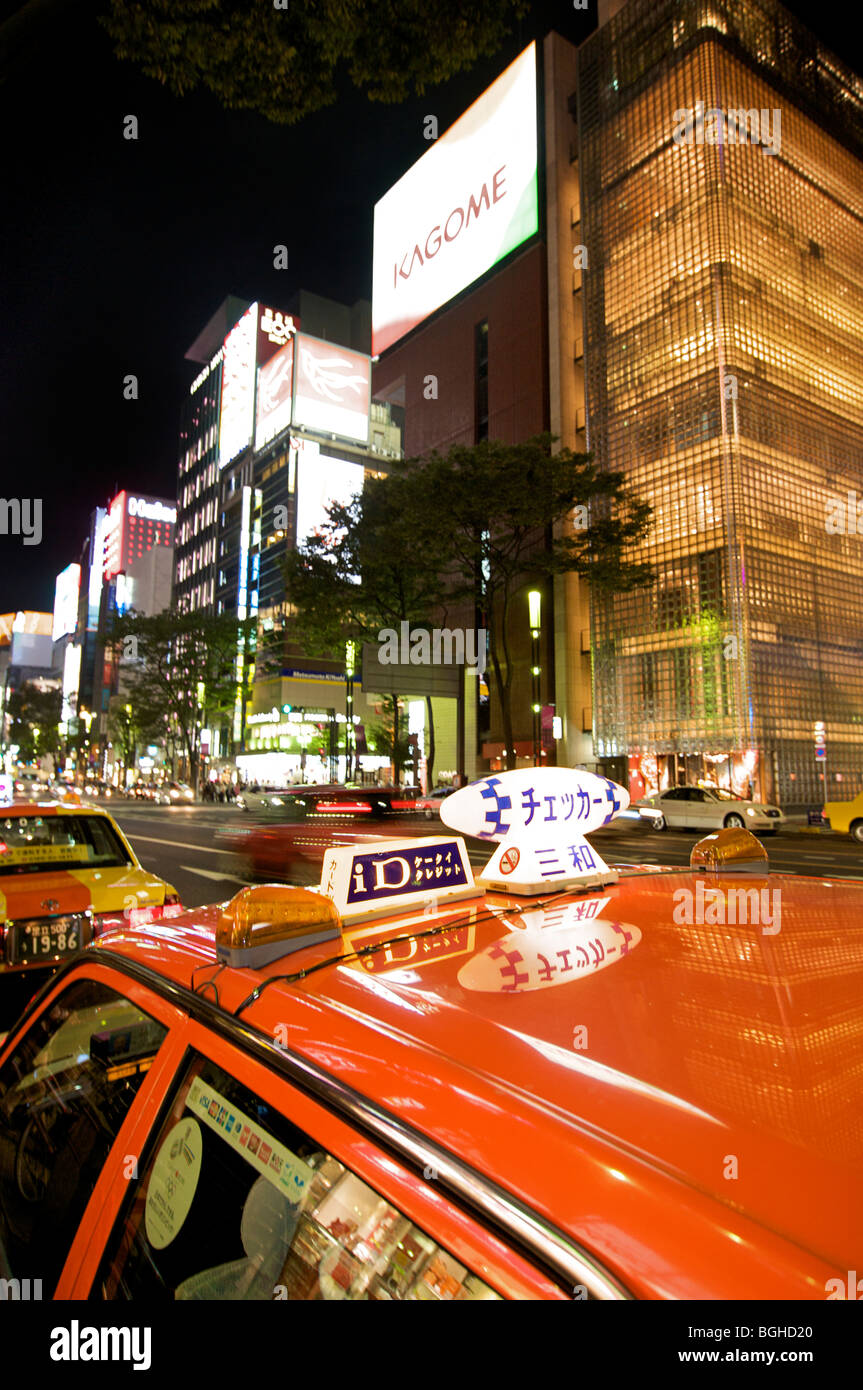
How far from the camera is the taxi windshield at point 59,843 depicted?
214 inches

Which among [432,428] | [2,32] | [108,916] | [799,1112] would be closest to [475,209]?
[432,428]

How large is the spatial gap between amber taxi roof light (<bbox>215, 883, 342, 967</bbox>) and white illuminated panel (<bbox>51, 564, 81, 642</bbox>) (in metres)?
157

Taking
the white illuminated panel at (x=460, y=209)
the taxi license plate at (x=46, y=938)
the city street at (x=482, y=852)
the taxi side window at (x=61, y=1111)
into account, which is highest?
the white illuminated panel at (x=460, y=209)

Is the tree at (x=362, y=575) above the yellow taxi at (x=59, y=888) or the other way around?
above

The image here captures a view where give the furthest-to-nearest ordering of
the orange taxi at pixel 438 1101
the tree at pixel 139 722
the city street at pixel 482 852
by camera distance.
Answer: the tree at pixel 139 722 < the city street at pixel 482 852 < the orange taxi at pixel 438 1101

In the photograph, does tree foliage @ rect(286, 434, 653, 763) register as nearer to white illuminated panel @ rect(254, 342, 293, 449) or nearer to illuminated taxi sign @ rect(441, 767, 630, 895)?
illuminated taxi sign @ rect(441, 767, 630, 895)

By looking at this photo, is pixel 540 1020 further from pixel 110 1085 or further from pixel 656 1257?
pixel 110 1085

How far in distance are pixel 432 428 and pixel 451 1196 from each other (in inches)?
1838

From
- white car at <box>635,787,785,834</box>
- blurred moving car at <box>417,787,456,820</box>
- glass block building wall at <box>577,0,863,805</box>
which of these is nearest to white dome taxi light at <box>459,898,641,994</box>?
blurred moving car at <box>417,787,456,820</box>

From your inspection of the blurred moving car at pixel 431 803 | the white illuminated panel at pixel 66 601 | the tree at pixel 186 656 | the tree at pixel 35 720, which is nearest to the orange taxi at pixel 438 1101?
the blurred moving car at pixel 431 803

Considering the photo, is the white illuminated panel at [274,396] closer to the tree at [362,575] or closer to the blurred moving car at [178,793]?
the blurred moving car at [178,793]

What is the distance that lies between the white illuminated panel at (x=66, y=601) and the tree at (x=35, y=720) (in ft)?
103

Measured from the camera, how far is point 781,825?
2288cm

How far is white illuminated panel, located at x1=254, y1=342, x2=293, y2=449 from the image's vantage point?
2621 inches
